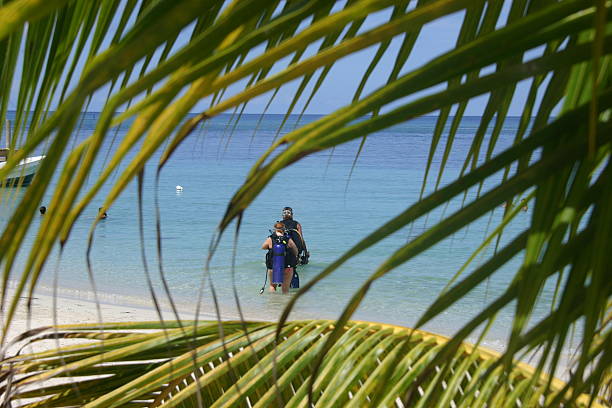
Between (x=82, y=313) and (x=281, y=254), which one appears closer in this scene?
(x=281, y=254)

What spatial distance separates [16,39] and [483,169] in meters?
0.47

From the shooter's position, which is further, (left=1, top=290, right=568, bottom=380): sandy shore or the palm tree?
(left=1, top=290, right=568, bottom=380): sandy shore

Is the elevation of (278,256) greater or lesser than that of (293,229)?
lesser

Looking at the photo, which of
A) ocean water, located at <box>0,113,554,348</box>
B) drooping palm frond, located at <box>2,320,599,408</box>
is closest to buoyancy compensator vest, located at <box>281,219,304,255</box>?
ocean water, located at <box>0,113,554,348</box>

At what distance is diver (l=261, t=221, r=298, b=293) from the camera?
11.0 metres

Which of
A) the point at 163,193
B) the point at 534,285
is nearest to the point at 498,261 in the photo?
the point at 534,285

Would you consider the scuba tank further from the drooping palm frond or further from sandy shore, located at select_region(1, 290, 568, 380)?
the drooping palm frond

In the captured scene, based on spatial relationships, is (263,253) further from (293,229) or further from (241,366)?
(241,366)

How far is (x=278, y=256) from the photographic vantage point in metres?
11.5

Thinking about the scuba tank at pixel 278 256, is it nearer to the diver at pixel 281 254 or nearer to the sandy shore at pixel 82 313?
the diver at pixel 281 254

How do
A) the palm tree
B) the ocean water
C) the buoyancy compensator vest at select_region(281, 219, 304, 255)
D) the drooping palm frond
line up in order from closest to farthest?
the palm tree, the drooping palm frond, the buoyancy compensator vest at select_region(281, 219, 304, 255), the ocean water

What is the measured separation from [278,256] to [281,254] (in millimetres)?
Result: 193

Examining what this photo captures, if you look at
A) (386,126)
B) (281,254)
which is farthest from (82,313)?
(386,126)

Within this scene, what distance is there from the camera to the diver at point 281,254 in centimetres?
1099
